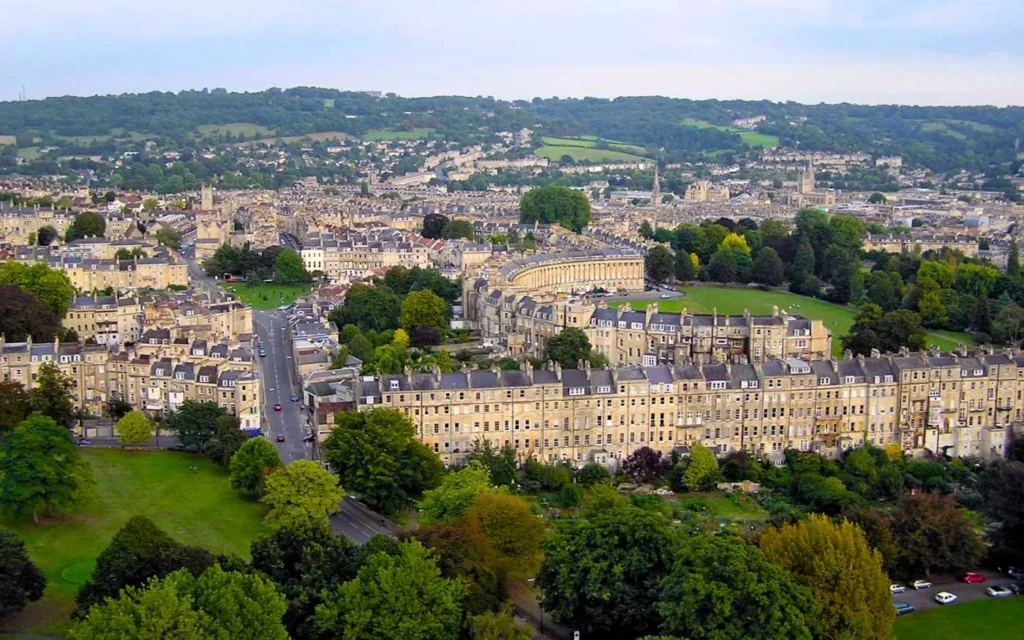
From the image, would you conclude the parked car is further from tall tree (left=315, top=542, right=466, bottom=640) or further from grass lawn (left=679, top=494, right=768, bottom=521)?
tall tree (left=315, top=542, right=466, bottom=640)

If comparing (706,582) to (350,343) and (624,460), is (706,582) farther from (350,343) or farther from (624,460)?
(350,343)

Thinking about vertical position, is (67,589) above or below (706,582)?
below

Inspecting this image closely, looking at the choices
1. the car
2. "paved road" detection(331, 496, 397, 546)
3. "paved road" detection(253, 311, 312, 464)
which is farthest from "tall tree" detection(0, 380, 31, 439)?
the car

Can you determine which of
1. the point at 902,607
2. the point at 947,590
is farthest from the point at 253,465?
the point at 947,590

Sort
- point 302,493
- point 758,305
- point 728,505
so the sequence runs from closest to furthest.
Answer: point 302,493, point 728,505, point 758,305

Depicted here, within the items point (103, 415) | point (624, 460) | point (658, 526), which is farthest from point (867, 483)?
point (103, 415)

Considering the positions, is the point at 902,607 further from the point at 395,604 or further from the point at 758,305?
the point at 758,305
